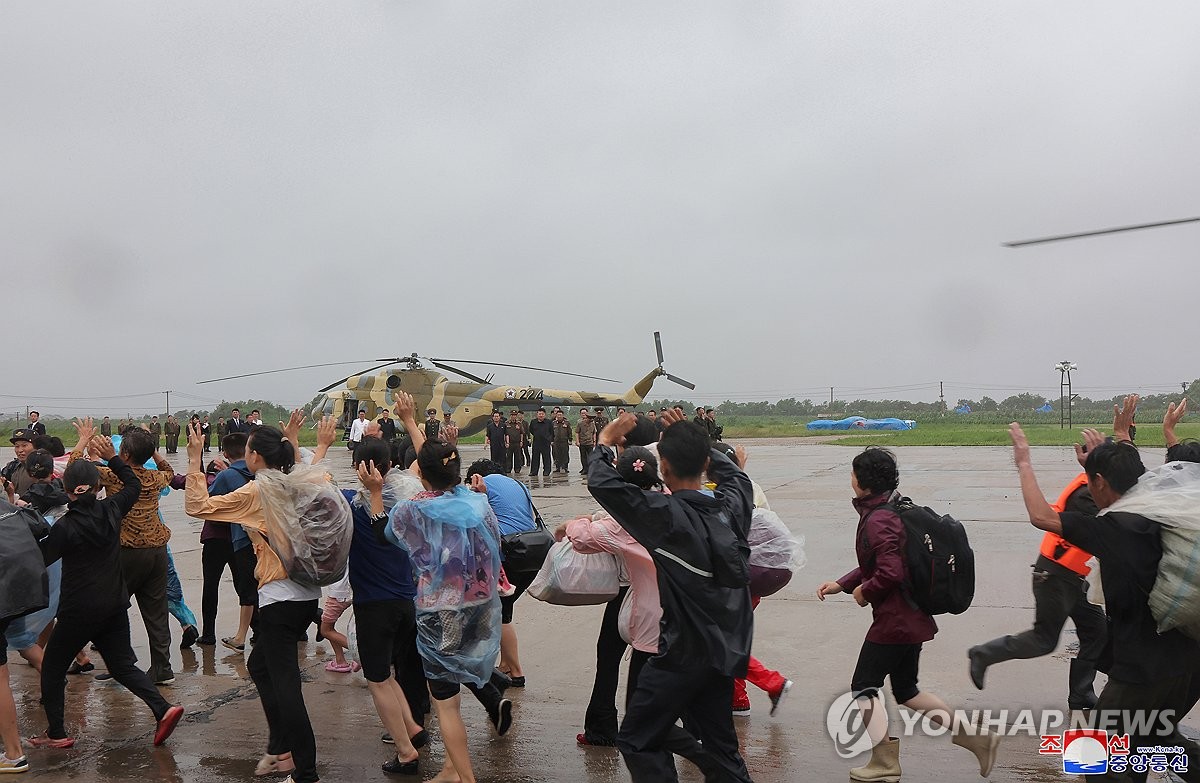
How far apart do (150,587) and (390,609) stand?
95.1 inches

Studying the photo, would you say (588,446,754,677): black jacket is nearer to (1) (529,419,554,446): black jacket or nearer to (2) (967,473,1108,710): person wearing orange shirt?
(2) (967,473,1108,710): person wearing orange shirt

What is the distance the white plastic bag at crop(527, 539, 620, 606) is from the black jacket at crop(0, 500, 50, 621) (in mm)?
2385

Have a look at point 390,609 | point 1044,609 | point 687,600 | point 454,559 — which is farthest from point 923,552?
point 390,609

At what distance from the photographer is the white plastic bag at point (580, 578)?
4449 millimetres

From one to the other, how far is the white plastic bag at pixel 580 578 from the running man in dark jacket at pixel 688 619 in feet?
3.81

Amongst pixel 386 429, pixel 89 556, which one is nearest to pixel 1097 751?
pixel 89 556

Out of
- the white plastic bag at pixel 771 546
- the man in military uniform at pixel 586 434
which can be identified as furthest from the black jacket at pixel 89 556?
the man in military uniform at pixel 586 434

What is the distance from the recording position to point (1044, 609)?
4.59 meters

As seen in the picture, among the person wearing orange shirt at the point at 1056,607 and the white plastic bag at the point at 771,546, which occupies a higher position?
the white plastic bag at the point at 771,546

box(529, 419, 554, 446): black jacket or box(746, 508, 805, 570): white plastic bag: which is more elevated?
box(529, 419, 554, 446): black jacket

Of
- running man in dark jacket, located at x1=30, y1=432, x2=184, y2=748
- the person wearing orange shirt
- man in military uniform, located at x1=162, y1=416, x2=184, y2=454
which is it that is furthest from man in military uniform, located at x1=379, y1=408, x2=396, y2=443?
man in military uniform, located at x1=162, y1=416, x2=184, y2=454

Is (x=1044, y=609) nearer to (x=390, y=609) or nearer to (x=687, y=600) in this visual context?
(x=687, y=600)

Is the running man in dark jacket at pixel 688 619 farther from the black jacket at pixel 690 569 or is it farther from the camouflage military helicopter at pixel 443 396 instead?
the camouflage military helicopter at pixel 443 396

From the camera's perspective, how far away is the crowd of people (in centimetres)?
323
